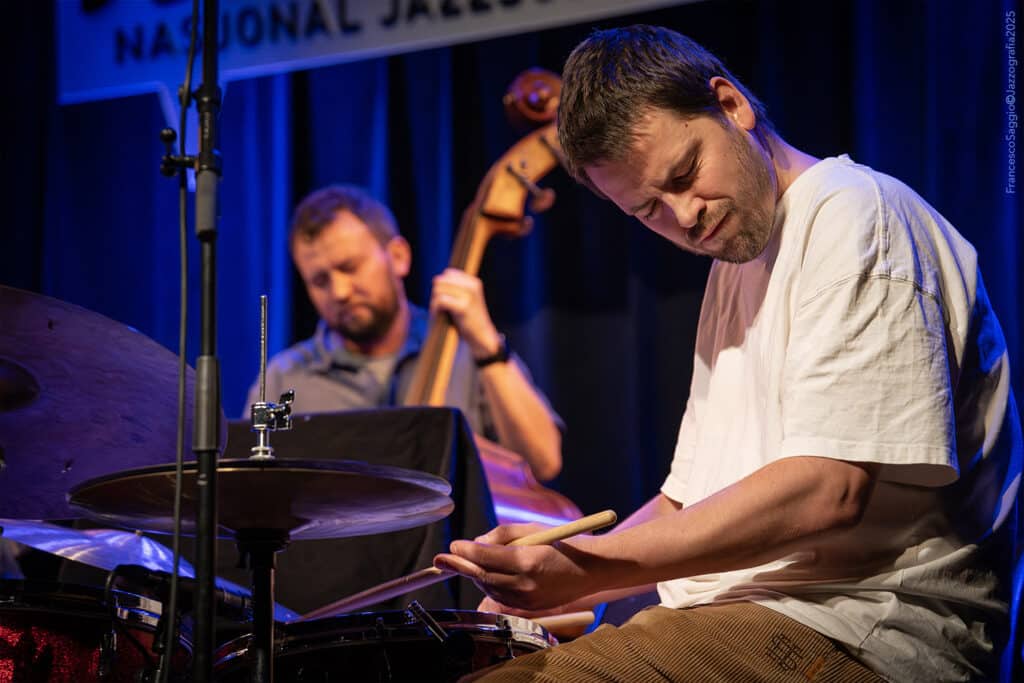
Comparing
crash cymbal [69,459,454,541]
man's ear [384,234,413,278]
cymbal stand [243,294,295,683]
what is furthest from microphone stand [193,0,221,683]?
man's ear [384,234,413,278]

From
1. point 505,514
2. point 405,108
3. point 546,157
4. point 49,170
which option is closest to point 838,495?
point 505,514

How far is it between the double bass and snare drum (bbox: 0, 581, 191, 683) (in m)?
1.51

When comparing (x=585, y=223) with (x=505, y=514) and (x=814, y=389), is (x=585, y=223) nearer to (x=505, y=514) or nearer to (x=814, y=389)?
(x=505, y=514)

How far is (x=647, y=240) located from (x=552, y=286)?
34 centimetres

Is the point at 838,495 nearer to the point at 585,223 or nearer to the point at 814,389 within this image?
the point at 814,389

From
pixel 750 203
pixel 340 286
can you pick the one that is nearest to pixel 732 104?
pixel 750 203

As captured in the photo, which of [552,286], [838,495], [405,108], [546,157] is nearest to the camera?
[838,495]

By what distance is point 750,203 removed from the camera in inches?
62.9

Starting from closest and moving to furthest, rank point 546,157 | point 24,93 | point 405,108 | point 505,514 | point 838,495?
1. point 838,495
2. point 505,514
3. point 546,157
4. point 405,108
5. point 24,93

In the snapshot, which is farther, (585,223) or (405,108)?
(405,108)

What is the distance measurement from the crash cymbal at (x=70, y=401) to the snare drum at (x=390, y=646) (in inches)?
13.3

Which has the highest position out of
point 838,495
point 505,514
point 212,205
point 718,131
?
point 718,131

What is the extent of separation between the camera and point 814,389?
1.36 meters

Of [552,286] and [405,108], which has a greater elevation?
[405,108]
